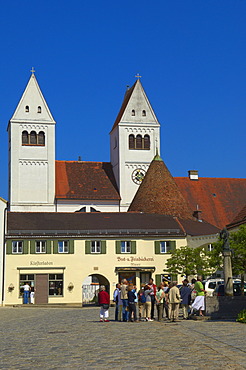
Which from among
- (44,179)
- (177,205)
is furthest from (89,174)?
(177,205)

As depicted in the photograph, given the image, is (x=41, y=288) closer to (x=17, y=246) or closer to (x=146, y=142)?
(x=17, y=246)

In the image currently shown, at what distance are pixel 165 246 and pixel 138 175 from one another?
82.6 ft

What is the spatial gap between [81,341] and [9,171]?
60.8 meters

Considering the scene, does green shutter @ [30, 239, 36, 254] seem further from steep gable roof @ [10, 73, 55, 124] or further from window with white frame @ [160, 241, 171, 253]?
steep gable roof @ [10, 73, 55, 124]

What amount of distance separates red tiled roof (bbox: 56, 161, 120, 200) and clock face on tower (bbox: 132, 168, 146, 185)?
2430 mm

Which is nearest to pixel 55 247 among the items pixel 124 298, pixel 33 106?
pixel 124 298

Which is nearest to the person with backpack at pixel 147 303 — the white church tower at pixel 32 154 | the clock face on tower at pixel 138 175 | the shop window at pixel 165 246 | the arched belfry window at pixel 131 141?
the shop window at pixel 165 246

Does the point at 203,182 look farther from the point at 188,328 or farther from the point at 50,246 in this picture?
the point at 188,328

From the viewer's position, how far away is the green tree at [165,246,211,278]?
46.4 metres

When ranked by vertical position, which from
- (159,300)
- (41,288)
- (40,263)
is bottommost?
(159,300)

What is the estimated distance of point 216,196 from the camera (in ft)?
247

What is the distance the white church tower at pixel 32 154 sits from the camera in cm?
7325

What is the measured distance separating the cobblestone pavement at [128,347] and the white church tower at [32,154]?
A: 5265cm

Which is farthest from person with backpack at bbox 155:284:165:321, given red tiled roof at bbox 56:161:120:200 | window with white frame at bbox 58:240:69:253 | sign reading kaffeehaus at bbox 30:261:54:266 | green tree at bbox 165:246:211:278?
red tiled roof at bbox 56:161:120:200
